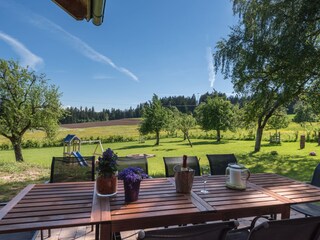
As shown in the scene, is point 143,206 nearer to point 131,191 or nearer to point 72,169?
point 131,191

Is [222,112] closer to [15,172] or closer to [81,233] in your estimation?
[15,172]

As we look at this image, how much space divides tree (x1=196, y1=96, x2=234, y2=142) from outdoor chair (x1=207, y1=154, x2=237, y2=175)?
15441mm

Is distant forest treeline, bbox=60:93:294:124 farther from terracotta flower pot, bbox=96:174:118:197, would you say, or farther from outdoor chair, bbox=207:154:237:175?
terracotta flower pot, bbox=96:174:118:197

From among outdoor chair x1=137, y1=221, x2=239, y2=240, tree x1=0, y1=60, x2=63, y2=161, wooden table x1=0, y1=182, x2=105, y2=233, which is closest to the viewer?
outdoor chair x1=137, y1=221, x2=239, y2=240

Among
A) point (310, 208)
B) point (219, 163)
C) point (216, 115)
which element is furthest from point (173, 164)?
point (216, 115)

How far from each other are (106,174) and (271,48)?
504 cm

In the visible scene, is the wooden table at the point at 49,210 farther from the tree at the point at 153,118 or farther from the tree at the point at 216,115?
the tree at the point at 216,115

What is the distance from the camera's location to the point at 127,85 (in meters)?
28.8

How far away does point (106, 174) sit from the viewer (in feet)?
6.06

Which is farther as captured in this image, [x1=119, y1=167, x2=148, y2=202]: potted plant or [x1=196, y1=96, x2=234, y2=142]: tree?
[x1=196, y1=96, x2=234, y2=142]: tree

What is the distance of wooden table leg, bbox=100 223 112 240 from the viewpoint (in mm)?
1438

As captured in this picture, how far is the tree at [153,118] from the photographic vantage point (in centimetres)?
1858

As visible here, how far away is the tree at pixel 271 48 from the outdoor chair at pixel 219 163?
305 cm

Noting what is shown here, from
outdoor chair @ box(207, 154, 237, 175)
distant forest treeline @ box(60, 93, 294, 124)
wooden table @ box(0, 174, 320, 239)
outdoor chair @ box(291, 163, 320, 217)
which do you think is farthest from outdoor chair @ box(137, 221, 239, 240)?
distant forest treeline @ box(60, 93, 294, 124)
